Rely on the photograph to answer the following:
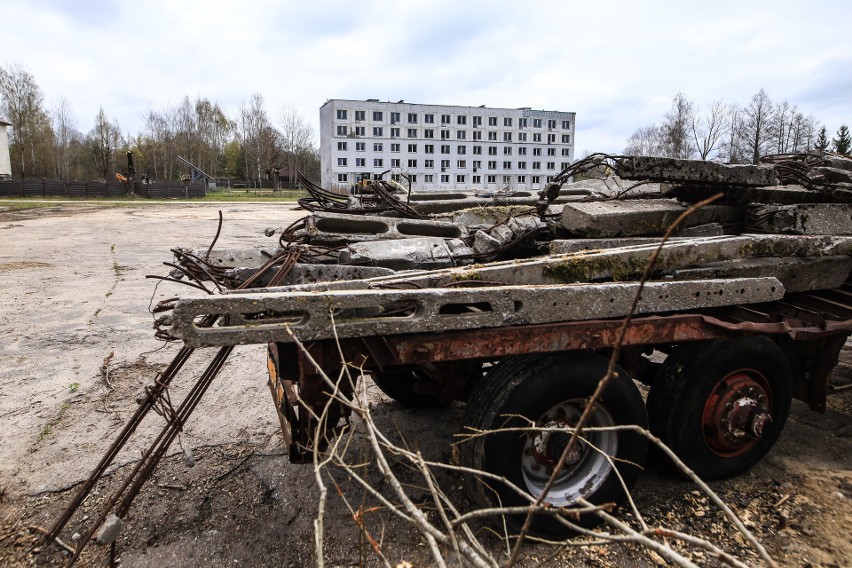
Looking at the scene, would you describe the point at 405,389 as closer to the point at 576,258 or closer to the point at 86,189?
the point at 576,258

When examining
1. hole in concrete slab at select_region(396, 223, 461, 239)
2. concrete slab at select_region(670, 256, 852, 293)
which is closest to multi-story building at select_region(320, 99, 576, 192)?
hole in concrete slab at select_region(396, 223, 461, 239)

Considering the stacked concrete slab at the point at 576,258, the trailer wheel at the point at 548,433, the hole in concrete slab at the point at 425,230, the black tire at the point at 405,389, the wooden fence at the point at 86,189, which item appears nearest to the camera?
the stacked concrete slab at the point at 576,258

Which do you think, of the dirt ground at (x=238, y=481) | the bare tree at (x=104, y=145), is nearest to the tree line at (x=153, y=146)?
the bare tree at (x=104, y=145)

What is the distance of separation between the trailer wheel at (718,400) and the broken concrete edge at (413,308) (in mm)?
363

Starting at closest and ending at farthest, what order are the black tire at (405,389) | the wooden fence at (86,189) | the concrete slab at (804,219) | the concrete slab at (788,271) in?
the concrete slab at (788,271) < the concrete slab at (804,219) < the black tire at (405,389) < the wooden fence at (86,189)

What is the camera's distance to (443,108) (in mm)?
78312

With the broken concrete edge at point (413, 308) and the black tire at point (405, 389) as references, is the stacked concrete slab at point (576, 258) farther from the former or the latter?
the black tire at point (405, 389)

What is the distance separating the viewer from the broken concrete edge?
98.6 inches

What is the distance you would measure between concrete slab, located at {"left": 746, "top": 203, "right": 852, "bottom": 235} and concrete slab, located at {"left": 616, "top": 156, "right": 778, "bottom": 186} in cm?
24

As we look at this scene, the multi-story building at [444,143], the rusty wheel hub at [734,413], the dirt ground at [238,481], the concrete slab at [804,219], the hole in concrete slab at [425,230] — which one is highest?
the multi-story building at [444,143]

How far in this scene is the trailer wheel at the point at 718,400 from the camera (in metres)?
3.27

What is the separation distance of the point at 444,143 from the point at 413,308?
260ft

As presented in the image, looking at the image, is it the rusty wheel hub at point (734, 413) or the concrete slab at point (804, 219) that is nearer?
the rusty wheel hub at point (734, 413)


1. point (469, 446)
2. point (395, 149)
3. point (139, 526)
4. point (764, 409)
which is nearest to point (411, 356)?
point (469, 446)
